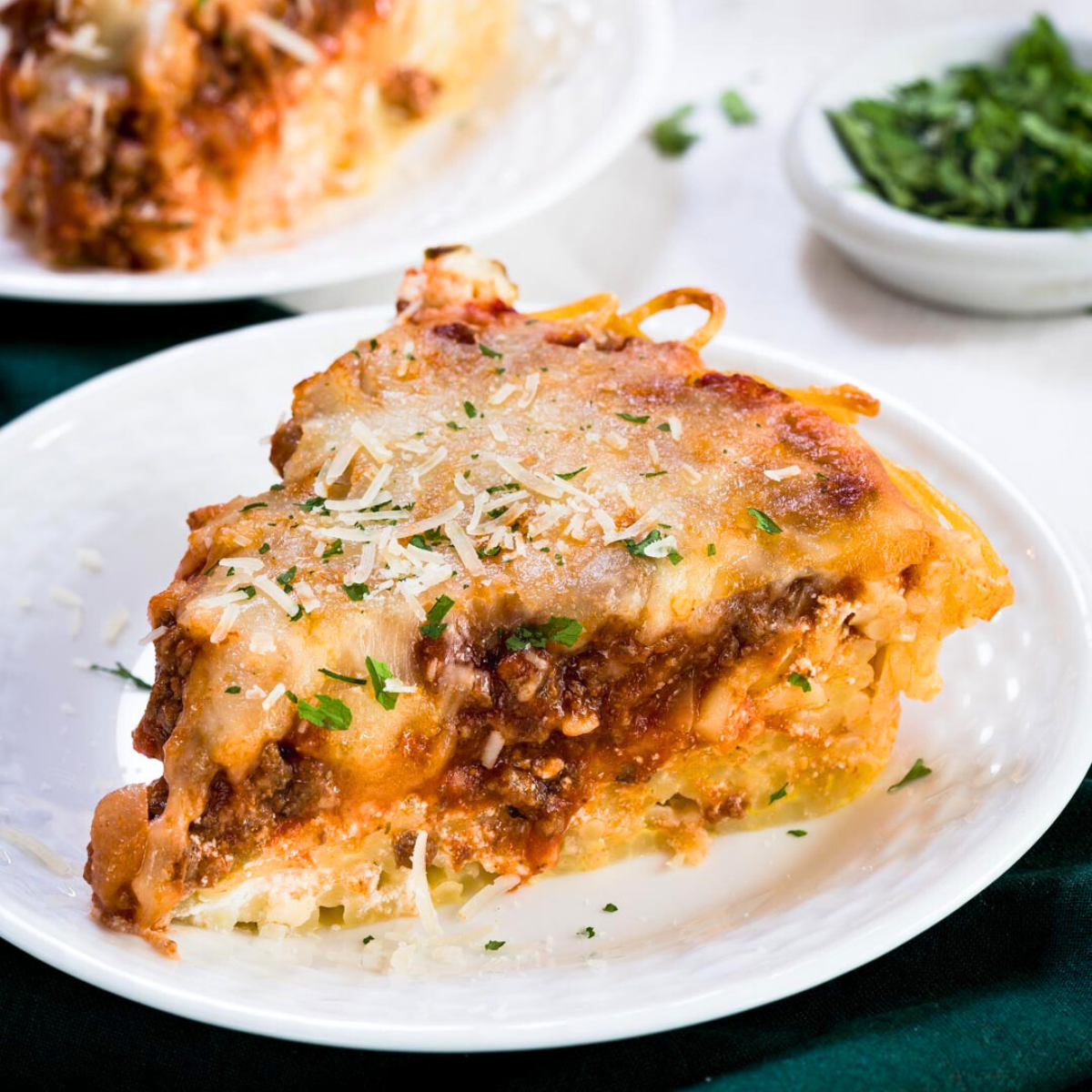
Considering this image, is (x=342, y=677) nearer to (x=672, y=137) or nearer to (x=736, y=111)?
(x=672, y=137)

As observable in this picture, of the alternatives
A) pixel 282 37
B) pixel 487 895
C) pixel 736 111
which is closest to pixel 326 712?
pixel 487 895

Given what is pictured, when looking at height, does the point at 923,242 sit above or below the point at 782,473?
below

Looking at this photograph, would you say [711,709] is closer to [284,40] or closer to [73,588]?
[73,588]

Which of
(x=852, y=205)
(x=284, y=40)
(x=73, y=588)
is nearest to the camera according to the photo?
(x=73, y=588)

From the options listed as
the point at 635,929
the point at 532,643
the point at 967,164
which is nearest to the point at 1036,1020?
the point at 635,929

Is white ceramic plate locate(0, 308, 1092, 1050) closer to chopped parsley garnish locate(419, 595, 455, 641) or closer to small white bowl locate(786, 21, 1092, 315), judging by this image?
chopped parsley garnish locate(419, 595, 455, 641)

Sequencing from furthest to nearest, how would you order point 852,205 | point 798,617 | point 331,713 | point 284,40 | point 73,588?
point 284,40 < point 852,205 < point 73,588 < point 798,617 < point 331,713

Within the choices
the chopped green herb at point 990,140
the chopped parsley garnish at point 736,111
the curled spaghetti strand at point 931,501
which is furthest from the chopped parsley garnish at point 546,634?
the chopped parsley garnish at point 736,111
